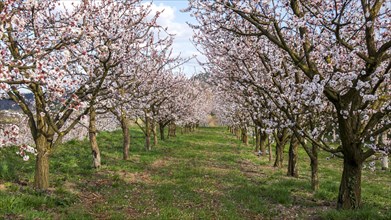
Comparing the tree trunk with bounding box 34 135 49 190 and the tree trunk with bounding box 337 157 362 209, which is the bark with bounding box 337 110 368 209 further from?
the tree trunk with bounding box 34 135 49 190

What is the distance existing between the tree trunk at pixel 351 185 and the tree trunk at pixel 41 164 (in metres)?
9.04

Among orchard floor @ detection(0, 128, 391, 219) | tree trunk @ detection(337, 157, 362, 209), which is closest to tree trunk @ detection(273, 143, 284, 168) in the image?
orchard floor @ detection(0, 128, 391, 219)

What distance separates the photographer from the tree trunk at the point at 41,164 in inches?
428

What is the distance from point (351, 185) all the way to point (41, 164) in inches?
365

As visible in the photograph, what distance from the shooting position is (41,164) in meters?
10.9

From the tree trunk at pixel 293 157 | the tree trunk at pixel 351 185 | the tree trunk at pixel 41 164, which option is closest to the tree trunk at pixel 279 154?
the tree trunk at pixel 293 157

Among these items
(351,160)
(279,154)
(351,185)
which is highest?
(351,160)

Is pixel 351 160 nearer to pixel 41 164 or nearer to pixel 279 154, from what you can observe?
pixel 41 164

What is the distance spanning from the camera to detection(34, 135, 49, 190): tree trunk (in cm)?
1087

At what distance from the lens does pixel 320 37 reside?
30.0 ft

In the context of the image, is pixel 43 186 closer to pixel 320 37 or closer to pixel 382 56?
pixel 320 37

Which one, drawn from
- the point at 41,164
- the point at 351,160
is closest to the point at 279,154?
the point at 351,160

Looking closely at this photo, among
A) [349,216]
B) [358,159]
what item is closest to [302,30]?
[358,159]

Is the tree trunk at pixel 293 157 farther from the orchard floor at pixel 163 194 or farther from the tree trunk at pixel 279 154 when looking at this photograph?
the tree trunk at pixel 279 154
